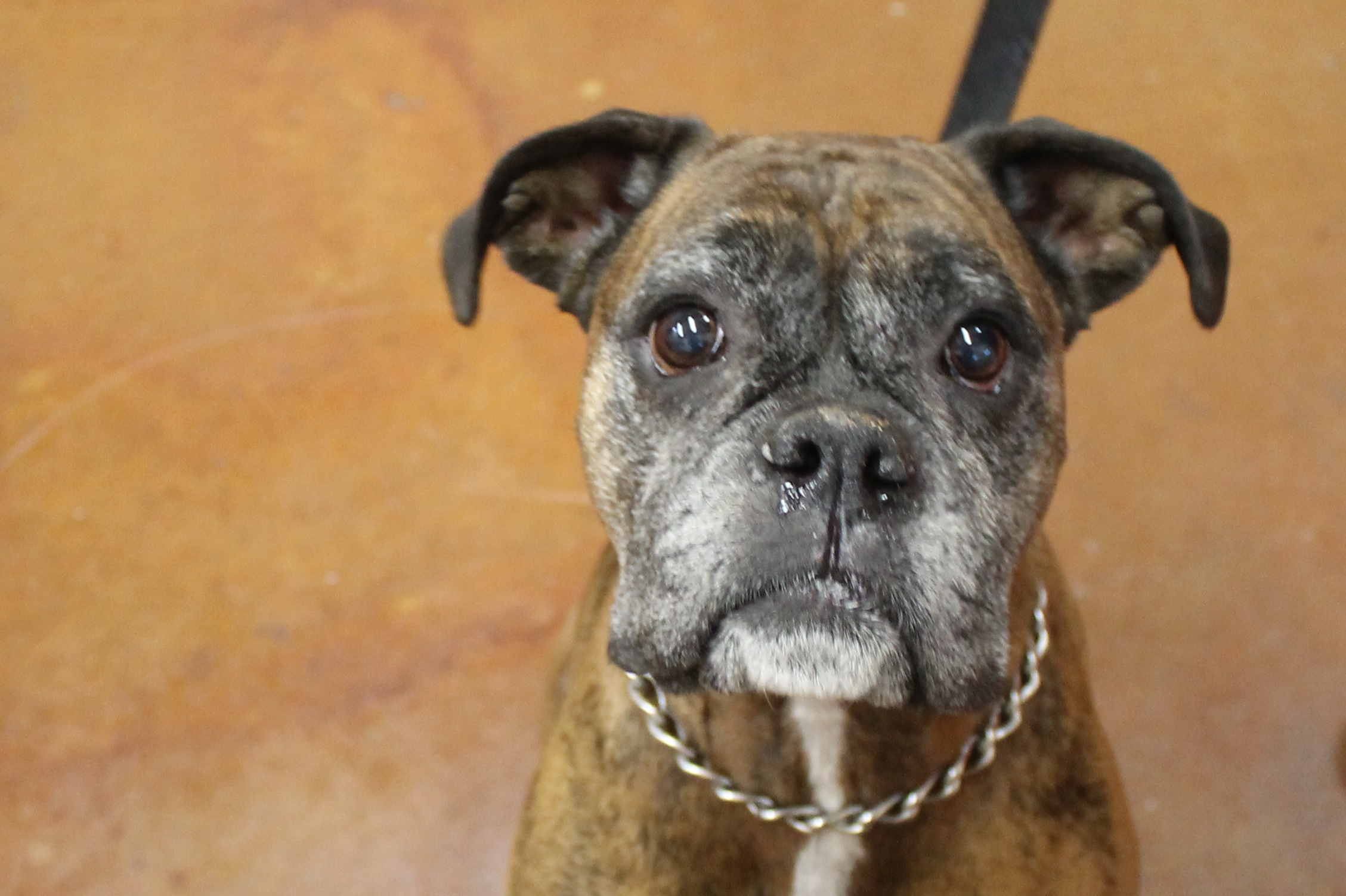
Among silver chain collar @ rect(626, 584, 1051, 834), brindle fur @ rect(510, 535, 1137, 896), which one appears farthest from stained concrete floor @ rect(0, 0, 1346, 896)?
silver chain collar @ rect(626, 584, 1051, 834)

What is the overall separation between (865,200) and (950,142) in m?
0.29

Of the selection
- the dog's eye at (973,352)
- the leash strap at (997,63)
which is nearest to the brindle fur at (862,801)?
the dog's eye at (973,352)

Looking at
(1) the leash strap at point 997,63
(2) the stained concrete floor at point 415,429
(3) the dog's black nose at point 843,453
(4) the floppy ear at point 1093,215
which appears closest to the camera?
(3) the dog's black nose at point 843,453

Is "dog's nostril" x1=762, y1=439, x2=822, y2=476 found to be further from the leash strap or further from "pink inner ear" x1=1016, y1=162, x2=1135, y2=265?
the leash strap

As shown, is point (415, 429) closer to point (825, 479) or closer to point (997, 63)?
point (997, 63)

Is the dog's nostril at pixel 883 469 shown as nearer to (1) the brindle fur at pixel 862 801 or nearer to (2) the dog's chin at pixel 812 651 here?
(2) the dog's chin at pixel 812 651

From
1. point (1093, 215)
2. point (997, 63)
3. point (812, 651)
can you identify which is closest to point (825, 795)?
point (812, 651)

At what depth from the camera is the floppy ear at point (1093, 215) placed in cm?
156

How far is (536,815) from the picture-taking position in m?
1.80

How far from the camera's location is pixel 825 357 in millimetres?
1432

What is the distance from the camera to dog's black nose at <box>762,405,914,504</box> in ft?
4.10

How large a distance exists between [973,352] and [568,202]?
26.2 inches

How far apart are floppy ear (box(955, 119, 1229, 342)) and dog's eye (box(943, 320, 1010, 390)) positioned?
31 cm

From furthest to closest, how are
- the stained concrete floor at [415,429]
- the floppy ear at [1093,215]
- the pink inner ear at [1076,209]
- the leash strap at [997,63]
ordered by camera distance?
the stained concrete floor at [415,429], the leash strap at [997,63], the pink inner ear at [1076,209], the floppy ear at [1093,215]
